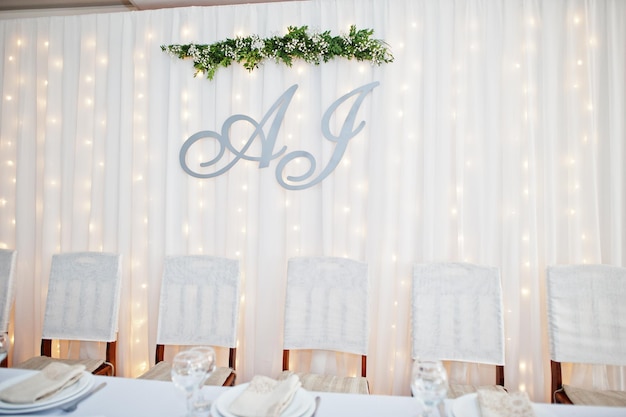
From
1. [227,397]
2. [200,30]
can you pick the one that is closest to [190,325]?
[227,397]

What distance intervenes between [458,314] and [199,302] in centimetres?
144

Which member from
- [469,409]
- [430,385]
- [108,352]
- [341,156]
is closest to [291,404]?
[430,385]

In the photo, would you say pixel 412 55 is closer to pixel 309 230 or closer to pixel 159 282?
pixel 309 230

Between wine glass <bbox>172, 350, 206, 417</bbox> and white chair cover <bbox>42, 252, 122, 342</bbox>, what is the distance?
1.47 metres

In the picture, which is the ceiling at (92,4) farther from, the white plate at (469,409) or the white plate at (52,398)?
the white plate at (469,409)

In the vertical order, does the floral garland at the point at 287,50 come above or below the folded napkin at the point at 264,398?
above

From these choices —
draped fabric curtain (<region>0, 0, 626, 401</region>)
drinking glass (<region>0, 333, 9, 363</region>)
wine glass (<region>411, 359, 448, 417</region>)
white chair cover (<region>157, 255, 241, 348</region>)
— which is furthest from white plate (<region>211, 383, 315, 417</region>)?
draped fabric curtain (<region>0, 0, 626, 401</region>)

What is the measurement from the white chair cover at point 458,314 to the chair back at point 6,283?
7.89ft

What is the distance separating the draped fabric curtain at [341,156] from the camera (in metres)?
2.36

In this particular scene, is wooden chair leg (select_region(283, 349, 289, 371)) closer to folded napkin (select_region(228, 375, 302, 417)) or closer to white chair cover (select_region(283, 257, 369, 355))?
white chair cover (select_region(283, 257, 369, 355))

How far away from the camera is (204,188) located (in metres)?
2.65

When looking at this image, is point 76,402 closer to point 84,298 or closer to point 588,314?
point 84,298

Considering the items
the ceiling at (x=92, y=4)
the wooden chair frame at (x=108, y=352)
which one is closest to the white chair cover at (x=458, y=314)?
the wooden chair frame at (x=108, y=352)

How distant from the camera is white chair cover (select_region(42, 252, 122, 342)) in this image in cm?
238
